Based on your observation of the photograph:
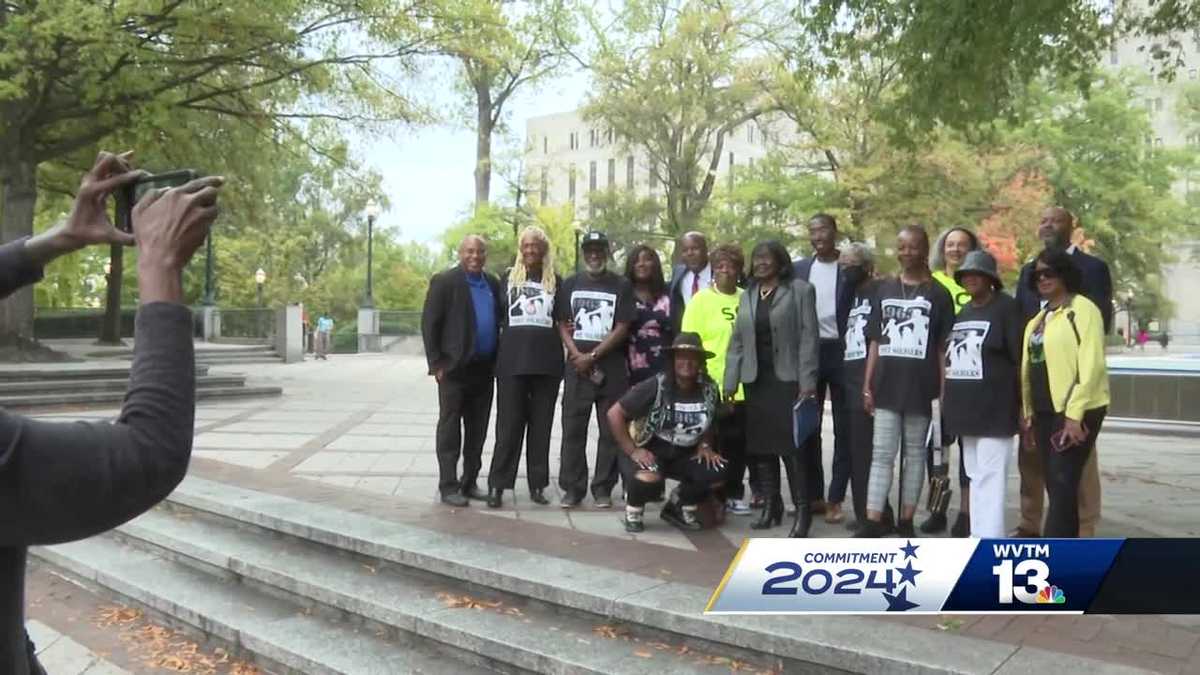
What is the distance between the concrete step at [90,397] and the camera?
39.9ft

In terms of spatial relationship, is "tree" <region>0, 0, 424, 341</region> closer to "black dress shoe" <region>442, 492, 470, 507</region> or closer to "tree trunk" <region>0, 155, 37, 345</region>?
"tree trunk" <region>0, 155, 37, 345</region>

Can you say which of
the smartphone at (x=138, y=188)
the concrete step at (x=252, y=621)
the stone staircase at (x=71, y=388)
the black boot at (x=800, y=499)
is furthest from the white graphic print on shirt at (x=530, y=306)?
the stone staircase at (x=71, y=388)

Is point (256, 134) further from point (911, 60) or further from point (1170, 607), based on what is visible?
point (1170, 607)

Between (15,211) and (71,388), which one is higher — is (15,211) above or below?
above

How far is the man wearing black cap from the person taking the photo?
20.1ft

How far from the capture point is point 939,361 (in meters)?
5.09

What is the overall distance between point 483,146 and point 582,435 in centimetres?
3559

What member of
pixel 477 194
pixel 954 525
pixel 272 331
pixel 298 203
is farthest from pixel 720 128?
Answer: pixel 298 203

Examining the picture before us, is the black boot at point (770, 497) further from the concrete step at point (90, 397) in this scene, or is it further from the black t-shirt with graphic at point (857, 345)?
the concrete step at point (90, 397)

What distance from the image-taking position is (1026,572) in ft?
12.3

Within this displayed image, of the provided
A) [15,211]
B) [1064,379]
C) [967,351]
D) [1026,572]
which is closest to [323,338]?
[15,211]

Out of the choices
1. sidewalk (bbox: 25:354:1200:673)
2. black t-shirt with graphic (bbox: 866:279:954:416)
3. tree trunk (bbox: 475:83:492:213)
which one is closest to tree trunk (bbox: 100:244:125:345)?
sidewalk (bbox: 25:354:1200:673)

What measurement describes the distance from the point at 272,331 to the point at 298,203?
31.1 meters

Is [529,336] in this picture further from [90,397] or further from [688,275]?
[90,397]
